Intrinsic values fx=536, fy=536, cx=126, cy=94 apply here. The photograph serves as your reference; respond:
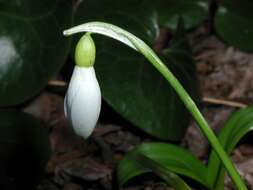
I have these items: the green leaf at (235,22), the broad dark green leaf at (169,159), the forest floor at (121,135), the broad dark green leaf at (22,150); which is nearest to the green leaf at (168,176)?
the broad dark green leaf at (169,159)

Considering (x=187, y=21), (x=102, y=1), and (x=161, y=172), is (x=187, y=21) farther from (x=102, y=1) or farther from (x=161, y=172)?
(x=161, y=172)

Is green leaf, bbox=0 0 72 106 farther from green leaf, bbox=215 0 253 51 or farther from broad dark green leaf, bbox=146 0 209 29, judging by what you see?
green leaf, bbox=215 0 253 51

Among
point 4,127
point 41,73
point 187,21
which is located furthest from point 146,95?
point 187,21

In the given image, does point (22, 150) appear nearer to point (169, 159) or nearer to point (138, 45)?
point (169, 159)

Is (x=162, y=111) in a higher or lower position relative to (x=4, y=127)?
higher

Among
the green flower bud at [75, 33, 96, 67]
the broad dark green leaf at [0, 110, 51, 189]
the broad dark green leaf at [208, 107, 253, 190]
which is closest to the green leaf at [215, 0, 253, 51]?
the broad dark green leaf at [208, 107, 253, 190]

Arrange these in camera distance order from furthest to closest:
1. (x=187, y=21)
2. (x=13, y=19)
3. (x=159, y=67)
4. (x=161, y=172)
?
1. (x=187, y=21)
2. (x=13, y=19)
3. (x=161, y=172)
4. (x=159, y=67)

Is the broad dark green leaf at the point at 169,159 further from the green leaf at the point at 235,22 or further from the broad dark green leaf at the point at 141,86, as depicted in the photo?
the green leaf at the point at 235,22
